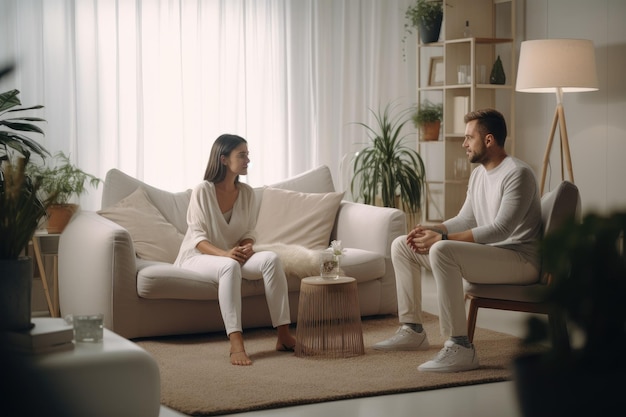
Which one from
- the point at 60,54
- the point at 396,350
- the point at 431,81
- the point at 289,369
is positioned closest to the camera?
the point at 289,369

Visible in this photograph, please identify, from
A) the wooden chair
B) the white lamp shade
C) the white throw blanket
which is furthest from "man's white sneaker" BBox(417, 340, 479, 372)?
the white lamp shade

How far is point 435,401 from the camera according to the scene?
3.32 m

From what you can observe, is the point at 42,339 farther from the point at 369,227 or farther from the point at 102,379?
the point at 369,227

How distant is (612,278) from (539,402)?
0.83 feet

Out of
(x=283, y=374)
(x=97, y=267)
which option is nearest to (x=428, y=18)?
(x=97, y=267)

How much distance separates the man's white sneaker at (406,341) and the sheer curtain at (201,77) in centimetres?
260

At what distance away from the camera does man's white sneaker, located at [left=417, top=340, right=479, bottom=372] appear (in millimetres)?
3736

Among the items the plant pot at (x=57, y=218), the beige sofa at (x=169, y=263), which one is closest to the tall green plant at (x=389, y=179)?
the beige sofa at (x=169, y=263)

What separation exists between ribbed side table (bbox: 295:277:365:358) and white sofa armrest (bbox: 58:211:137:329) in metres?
0.89

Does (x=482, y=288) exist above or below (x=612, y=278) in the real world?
below

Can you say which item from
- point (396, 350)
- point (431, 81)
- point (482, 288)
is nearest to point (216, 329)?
point (396, 350)

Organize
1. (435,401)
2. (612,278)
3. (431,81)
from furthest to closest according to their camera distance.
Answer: (431,81), (435,401), (612,278)

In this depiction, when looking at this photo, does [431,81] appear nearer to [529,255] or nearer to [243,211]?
[243,211]

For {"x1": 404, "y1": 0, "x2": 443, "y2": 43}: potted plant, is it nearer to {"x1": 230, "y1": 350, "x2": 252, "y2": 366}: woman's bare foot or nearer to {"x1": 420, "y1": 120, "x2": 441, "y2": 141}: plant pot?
{"x1": 420, "y1": 120, "x2": 441, "y2": 141}: plant pot
